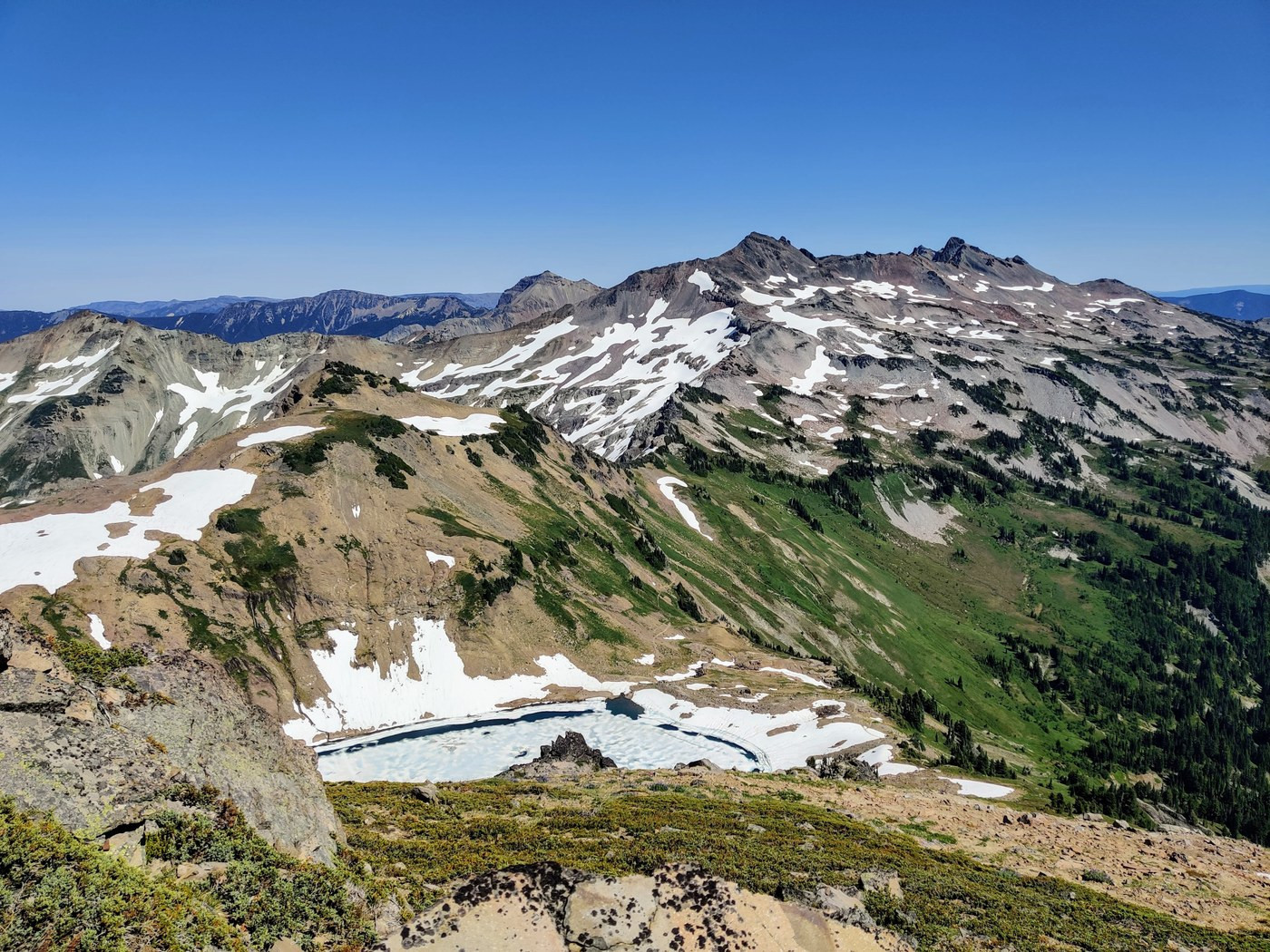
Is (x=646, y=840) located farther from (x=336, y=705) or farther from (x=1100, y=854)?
(x=336, y=705)

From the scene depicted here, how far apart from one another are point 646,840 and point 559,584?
66221 millimetres

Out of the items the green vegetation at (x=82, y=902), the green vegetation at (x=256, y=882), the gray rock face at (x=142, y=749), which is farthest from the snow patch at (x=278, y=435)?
the green vegetation at (x=82, y=902)

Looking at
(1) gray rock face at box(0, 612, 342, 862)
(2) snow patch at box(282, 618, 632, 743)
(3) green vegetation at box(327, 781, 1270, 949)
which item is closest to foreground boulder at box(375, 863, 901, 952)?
(3) green vegetation at box(327, 781, 1270, 949)

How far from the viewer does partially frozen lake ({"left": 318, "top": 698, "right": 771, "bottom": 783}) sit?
201 ft

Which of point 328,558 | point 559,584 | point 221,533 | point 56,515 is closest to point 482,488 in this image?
point 559,584

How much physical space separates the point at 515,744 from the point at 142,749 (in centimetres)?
5205

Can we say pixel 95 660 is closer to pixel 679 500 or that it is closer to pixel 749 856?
pixel 749 856

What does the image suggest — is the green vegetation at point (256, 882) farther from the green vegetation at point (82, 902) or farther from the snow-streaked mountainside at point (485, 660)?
the green vegetation at point (82, 902)

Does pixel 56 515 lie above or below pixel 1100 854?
above

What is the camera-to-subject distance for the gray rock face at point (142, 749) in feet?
51.7

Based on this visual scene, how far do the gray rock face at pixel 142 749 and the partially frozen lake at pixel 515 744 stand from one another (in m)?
38.6

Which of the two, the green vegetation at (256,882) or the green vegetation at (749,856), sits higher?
the green vegetation at (256,882)

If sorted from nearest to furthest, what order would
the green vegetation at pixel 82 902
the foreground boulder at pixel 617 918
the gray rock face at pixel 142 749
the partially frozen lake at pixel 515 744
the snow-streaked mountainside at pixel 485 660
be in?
the green vegetation at pixel 82 902, the gray rock face at pixel 142 749, the foreground boulder at pixel 617 918, the snow-streaked mountainside at pixel 485 660, the partially frozen lake at pixel 515 744

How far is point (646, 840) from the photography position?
28.0 meters
